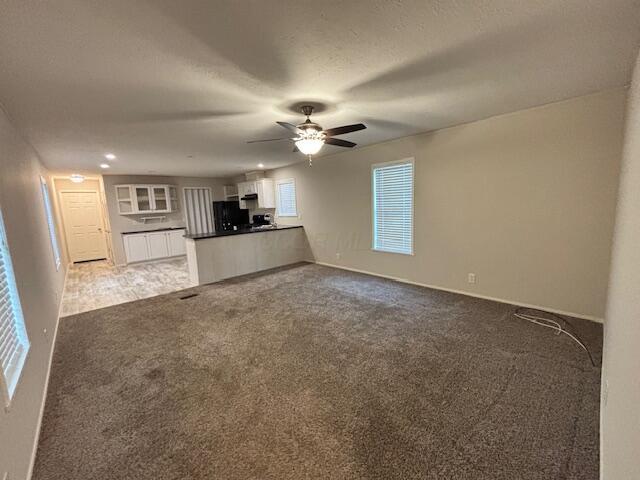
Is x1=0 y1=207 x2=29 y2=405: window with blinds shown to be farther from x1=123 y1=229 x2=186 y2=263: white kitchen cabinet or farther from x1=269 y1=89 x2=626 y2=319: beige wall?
x1=123 y1=229 x2=186 y2=263: white kitchen cabinet

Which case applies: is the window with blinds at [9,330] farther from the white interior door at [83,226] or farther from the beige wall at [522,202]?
the white interior door at [83,226]

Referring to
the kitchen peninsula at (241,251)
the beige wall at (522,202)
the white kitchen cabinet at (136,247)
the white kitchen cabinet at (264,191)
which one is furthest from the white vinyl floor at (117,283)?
the beige wall at (522,202)

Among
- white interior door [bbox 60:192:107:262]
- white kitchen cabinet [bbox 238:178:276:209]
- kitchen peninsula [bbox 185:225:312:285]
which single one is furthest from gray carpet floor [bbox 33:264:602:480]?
white interior door [bbox 60:192:107:262]

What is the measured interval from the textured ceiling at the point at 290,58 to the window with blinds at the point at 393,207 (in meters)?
1.35

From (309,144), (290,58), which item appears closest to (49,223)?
(309,144)

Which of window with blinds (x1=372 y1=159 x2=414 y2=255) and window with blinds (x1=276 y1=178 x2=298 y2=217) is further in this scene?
window with blinds (x1=276 y1=178 x2=298 y2=217)

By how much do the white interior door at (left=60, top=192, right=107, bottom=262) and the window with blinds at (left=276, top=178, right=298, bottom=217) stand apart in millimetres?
5579

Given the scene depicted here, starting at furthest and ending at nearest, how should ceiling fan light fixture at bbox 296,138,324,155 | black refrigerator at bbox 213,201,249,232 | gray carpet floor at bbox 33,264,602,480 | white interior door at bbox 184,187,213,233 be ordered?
white interior door at bbox 184,187,213,233 < black refrigerator at bbox 213,201,249,232 < ceiling fan light fixture at bbox 296,138,324,155 < gray carpet floor at bbox 33,264,602,480

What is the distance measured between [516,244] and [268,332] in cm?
321

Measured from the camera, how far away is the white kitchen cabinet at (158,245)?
7336mm

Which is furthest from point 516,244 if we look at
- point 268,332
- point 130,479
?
point 130,479

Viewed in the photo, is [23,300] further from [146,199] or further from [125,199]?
[146,199]

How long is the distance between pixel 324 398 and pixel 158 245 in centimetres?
714

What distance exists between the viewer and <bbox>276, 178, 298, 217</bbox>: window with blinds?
6.76 m
